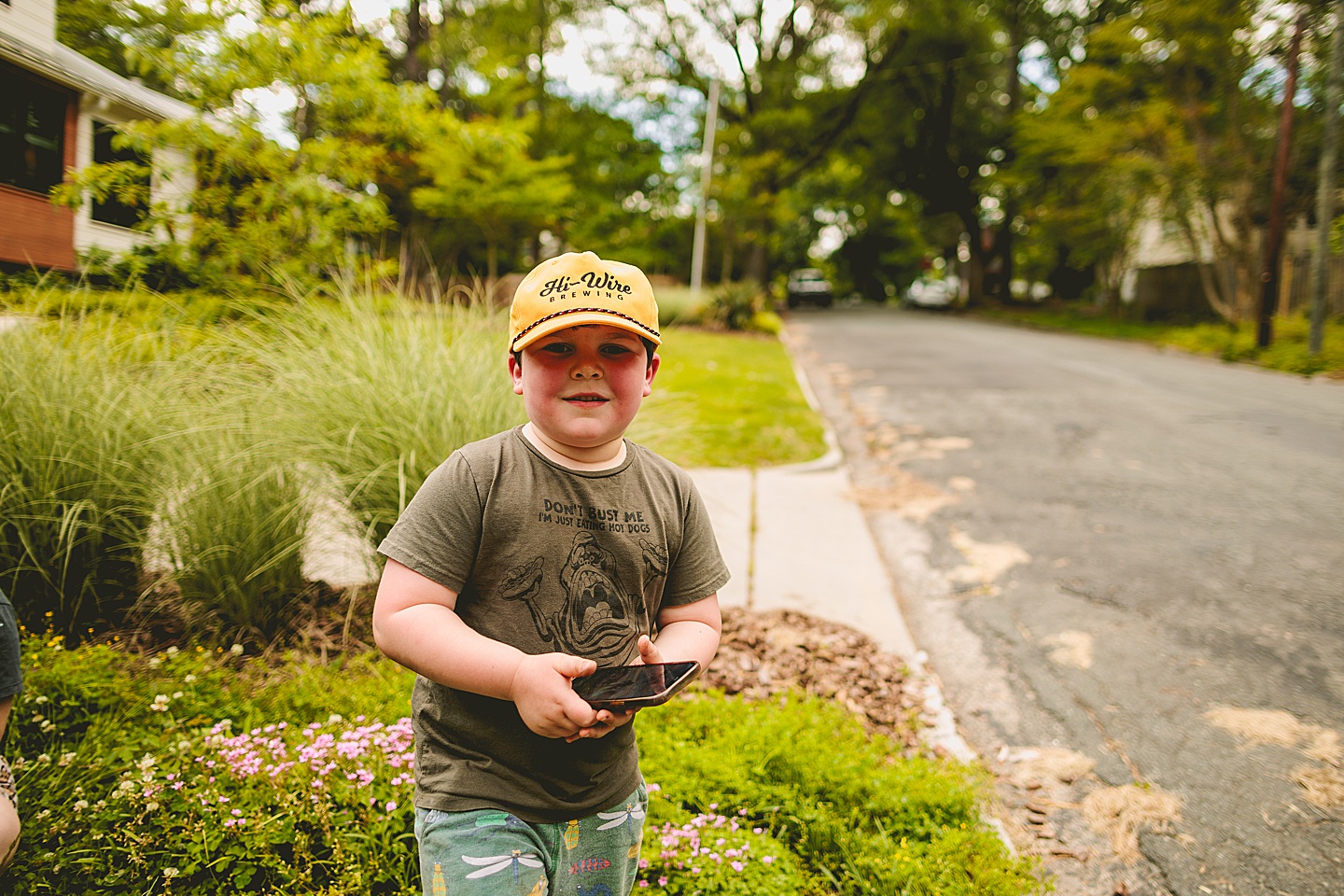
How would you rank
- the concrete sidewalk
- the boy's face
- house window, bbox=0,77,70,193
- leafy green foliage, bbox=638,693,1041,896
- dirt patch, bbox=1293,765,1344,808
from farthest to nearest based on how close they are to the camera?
the concrete sidewalk → house window, bbox=0,77,70,193 → dirt patch, bbox=1293,765,1344,808 → leafy green foliage, bbox=638,693,1041,896 → the boy's face

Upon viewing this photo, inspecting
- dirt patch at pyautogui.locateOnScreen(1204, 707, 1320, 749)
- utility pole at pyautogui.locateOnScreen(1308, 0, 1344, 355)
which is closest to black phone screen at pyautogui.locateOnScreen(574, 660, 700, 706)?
dirt patch at pyautogui.locateOnScreen(1204, 707, 1320, 749)

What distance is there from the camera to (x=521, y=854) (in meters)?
1.44

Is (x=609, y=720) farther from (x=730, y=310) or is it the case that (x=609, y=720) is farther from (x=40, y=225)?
(x=730, y=310)

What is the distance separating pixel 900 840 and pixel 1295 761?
5.58 feet

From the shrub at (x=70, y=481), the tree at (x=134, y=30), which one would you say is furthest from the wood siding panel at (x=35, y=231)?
the tree at (x=134, y=30)

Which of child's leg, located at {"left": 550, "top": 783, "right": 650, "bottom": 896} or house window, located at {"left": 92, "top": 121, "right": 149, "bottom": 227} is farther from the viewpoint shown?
house window, located at {"left": 92, "top": 121, "right": 149, "bottom": 227}

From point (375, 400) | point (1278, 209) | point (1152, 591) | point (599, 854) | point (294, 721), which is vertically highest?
point (1278, 209)

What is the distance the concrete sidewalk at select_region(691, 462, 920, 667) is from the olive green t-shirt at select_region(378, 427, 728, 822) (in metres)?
2.61

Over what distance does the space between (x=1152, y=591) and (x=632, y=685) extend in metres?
4.16

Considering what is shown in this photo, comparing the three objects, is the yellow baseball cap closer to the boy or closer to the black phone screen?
the boy

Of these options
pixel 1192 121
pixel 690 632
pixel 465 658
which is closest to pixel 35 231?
pixel 465 658

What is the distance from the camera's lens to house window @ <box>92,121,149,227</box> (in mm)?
4145

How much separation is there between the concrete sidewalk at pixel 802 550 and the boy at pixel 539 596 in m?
2.58

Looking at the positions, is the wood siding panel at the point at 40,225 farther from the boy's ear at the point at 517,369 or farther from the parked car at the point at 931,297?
the parked car at the point at 931,297
